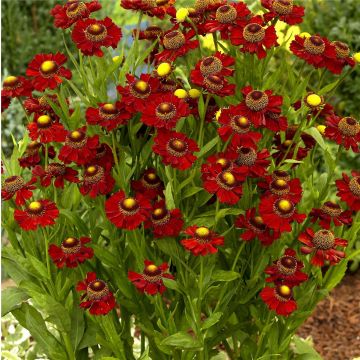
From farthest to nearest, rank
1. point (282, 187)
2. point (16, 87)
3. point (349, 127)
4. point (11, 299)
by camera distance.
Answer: point (11, 299), point (16, 87), point (349, 127), point (282, 187)

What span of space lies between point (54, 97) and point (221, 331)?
819mm

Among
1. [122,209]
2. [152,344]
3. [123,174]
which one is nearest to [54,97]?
[123,174]

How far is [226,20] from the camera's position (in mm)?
1845

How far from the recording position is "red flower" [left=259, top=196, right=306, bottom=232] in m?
1.73

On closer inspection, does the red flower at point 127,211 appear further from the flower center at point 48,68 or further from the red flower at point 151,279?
the flower center at point 48,68

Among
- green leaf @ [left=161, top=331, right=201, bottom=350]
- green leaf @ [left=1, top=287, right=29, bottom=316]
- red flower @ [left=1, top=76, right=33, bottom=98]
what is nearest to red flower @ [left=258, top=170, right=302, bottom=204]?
green leaf @ [left=161, top=331, right=201, bottom=350]

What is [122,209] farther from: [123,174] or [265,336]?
[265,336]

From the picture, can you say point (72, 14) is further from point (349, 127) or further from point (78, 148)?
point (349, 127)

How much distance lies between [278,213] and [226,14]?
0.51 meters

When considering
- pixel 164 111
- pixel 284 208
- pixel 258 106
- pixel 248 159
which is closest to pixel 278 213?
pixel 284 208

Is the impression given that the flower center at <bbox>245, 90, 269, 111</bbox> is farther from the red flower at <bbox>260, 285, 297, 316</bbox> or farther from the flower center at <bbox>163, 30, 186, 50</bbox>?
the red flower at <bbox>260, 285, 297, 316</bbox>

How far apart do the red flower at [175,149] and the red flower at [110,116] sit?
0.10 m

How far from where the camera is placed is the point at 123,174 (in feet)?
6.18

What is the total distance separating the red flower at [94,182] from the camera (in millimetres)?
1829
